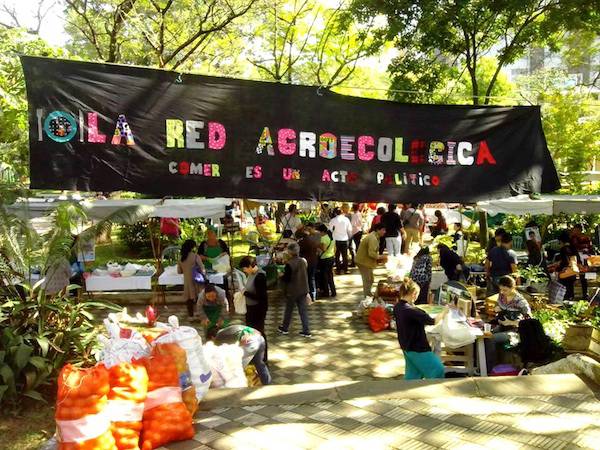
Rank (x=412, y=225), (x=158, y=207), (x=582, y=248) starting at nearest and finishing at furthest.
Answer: (x=158, y=207), (x=582, y=248), (x=412, y=225)

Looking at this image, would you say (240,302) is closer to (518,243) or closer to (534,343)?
(534,343)

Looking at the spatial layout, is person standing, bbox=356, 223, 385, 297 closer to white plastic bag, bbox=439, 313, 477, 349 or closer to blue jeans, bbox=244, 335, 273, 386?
white plastic bag, bbox=439, 313, 477, 349

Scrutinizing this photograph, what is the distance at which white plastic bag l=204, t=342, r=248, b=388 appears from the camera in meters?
5.92

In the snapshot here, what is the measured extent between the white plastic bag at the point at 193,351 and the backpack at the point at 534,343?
4.15 meters

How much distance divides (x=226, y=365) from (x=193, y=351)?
0.84 meters

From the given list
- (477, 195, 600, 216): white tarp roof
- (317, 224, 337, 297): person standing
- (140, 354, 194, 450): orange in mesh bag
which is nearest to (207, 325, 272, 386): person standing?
(140, 354, 194, 450): orange in mesh bag

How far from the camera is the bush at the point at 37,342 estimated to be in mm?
5754

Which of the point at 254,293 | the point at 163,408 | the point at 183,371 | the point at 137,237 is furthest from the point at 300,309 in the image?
the point at 137,237

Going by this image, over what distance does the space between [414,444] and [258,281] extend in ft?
13.6

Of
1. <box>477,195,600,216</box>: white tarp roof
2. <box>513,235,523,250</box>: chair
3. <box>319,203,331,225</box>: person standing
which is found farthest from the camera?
<box>319,203,331,225</box>: person standing

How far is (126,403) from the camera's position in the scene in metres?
4.39

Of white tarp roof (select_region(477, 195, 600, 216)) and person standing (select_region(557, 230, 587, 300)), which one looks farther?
white tarp roof (select_region(477, 195, 600, 216))

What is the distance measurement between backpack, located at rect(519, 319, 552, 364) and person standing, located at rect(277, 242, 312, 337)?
359 centimetres

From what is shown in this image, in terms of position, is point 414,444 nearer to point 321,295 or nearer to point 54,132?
point 54,132
